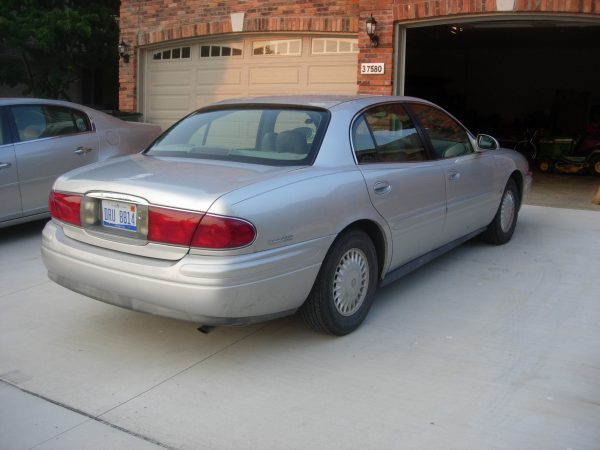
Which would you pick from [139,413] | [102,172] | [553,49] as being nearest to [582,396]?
[139,413]

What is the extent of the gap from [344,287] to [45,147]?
4144 millimetres

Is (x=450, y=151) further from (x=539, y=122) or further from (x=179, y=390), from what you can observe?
(x=539, y=122)

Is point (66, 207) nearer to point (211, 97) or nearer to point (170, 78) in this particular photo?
point (211, 97)

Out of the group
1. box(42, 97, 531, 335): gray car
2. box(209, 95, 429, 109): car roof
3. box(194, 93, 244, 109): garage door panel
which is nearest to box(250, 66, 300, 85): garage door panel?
box(194, 93, 244, 109): garage door panel

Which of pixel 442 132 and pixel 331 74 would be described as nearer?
pixel 442 132

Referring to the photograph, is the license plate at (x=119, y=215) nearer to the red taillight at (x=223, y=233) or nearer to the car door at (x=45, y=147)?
the red taillight at (x=223, y=233)

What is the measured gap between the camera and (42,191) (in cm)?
677

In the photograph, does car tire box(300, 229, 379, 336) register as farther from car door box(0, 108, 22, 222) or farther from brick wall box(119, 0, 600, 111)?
brick wall box(119, 0, 600, 111)

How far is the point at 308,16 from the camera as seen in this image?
10.4m

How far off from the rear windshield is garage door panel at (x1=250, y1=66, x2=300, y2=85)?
6104 mm

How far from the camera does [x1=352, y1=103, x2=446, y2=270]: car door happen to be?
14.5 ft

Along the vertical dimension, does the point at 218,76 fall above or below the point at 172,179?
above

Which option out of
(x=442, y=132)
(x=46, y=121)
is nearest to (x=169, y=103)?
(x=46, y=121)

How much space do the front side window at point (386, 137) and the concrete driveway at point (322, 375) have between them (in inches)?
43.0
